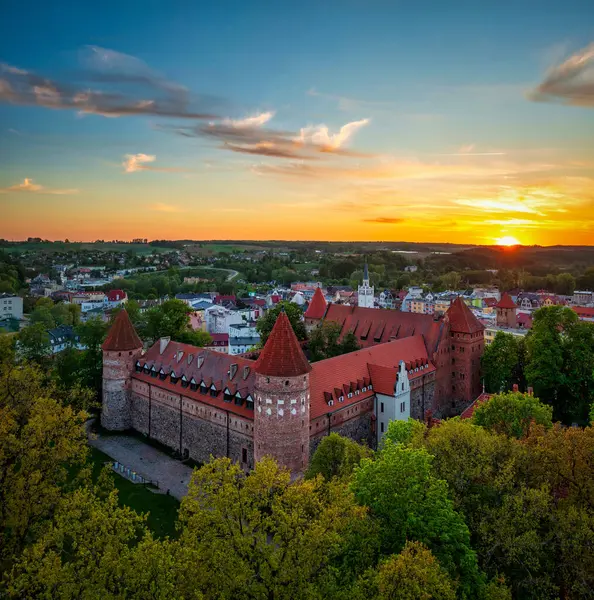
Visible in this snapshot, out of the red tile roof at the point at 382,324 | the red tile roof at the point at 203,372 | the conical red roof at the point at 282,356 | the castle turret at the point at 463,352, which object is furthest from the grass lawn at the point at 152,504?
the castle turret at the point at 463,352

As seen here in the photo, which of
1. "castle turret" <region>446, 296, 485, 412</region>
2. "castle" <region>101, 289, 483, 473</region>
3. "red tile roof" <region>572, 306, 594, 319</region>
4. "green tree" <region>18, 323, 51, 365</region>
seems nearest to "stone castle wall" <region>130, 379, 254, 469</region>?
"castle" <region>101, 289, 483, 473</region>

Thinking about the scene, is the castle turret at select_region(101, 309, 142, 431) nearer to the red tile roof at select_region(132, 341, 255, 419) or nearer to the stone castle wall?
the stone castle wall

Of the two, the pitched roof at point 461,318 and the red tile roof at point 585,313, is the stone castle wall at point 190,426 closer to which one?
the pitched roof at point 461,318

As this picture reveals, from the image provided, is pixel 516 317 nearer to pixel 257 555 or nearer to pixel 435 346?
pixel 435 346

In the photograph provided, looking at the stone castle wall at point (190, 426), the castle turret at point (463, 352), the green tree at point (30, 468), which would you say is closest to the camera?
the green tree at point (30, 468)

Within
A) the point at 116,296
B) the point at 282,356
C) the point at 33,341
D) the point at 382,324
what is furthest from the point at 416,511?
the point at 116,296

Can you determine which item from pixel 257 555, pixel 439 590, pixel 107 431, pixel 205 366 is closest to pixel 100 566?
pixel 257 555

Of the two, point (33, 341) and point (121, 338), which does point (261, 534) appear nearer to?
point (121, 338)
